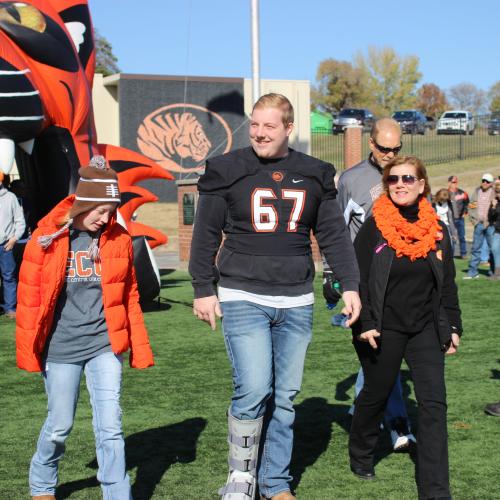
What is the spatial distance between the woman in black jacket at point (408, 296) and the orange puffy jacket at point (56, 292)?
1.18 m

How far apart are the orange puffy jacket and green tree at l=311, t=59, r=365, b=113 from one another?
69225mm

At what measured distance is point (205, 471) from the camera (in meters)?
4.94

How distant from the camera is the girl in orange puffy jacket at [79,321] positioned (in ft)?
13.5

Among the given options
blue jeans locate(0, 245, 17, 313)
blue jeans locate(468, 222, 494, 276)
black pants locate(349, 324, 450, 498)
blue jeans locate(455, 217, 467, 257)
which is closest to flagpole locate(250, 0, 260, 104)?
blue jeans locate(455, 217, 467, 257)

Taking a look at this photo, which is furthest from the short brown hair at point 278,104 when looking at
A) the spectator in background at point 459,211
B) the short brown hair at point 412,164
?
the spectator in background at point 459,211

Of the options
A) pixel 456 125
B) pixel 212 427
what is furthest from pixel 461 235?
pixel 456 125

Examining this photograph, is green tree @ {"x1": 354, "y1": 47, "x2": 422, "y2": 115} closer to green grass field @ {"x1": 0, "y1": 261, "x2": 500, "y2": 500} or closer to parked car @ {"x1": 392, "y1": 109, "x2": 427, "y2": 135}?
parked car @ {"x1": 392, "y1": 109, "x2": 427, "y2": 135}

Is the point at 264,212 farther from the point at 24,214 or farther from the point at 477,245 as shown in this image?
the point at 477,245

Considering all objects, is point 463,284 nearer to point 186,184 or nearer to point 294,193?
point 186,184

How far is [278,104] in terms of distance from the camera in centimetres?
412

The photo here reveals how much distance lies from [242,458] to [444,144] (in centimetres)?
3305

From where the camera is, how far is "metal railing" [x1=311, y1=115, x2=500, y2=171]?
1305 inches

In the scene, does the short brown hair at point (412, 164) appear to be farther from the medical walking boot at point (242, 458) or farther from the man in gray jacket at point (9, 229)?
the man in gray jacket at point (9, 229)

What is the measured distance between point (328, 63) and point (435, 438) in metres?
73.8
